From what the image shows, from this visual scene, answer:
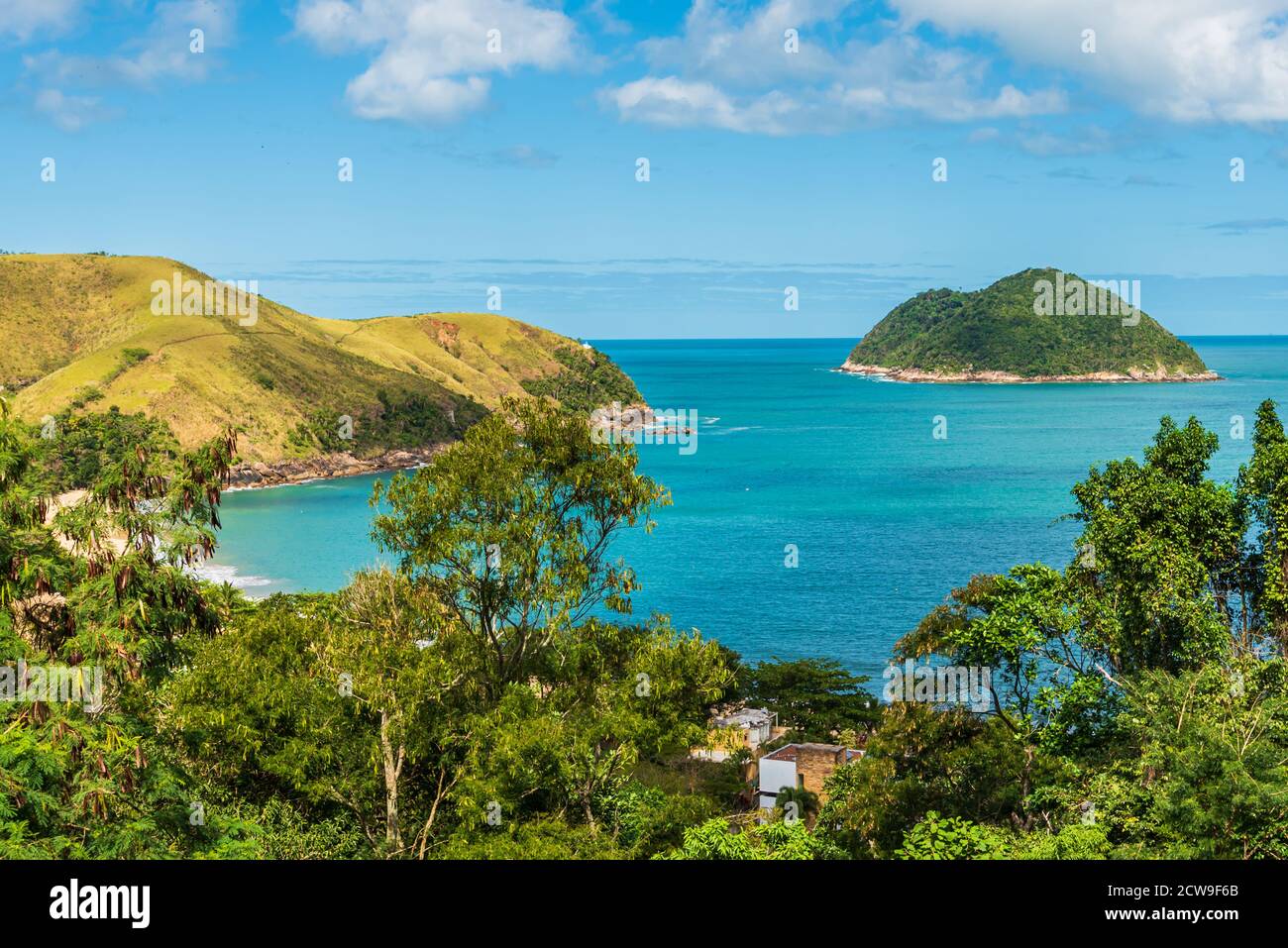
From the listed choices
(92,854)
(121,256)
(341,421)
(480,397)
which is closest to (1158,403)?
(480,397)

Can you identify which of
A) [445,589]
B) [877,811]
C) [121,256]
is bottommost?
[877,811]

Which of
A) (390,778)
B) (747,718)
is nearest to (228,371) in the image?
(747,718)

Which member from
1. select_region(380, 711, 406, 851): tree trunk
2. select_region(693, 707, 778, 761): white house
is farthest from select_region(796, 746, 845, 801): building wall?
select_region(380, 711, 406, 851): tree trunk

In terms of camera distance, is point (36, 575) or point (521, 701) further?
point (521, 701)

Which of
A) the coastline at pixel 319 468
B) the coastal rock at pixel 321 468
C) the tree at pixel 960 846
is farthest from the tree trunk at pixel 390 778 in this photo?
the coastline at pixel 319 468

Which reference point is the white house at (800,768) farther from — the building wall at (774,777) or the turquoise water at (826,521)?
the turquoise water at (826,521)

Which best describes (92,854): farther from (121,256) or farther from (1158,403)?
(1158,403)

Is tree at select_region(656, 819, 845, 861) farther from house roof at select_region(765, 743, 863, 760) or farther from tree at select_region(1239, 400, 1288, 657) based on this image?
house roof at select_region(765, 743, 863, 760)
